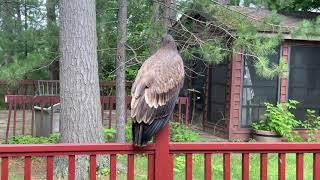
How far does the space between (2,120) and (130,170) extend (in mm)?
10450

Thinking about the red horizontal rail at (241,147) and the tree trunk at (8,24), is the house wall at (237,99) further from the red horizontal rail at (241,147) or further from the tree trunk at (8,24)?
the red horizontal rail at (241,147)

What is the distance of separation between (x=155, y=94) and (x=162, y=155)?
1.18ft

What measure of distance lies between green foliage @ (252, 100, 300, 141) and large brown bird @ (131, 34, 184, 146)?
293 inches

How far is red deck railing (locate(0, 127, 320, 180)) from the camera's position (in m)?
2.82

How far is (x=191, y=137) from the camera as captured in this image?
349 inches

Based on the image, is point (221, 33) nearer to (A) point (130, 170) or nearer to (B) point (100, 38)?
(B) point (100, 38)

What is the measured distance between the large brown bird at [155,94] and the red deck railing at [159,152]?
0.09 metres

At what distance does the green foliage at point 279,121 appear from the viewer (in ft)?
33.3

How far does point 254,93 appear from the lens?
10805mm

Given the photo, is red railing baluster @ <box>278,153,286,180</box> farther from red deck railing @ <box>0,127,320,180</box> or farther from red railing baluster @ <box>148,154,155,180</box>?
red railing baluster @ <box>148,154,155,180</box>

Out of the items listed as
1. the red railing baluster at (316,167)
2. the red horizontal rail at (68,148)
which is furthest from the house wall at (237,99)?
the red horizontal rail at (68,148)

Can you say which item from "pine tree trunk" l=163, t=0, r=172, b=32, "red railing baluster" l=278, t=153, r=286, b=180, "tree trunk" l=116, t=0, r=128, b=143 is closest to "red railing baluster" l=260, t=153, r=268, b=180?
"red railing baluster" l=278, t=153, r=286, b=180

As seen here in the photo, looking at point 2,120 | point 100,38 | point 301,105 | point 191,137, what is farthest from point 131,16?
point 2,120

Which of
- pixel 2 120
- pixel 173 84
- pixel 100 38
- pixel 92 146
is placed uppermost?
pixel 100 38
